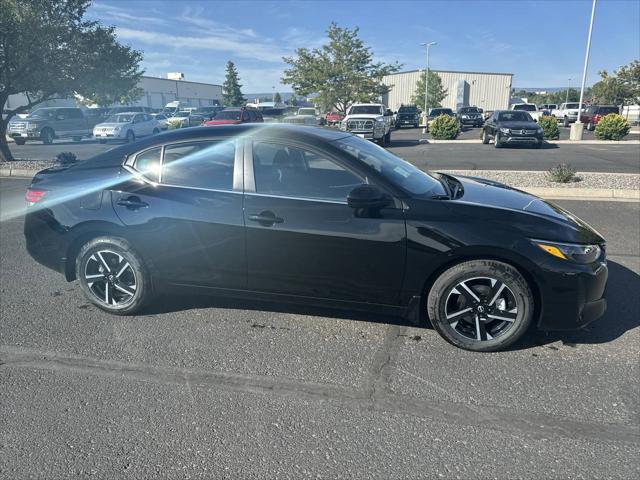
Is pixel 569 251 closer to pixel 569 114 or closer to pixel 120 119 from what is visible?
pixel 120 119

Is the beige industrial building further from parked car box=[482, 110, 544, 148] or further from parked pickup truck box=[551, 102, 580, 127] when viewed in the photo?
parked car box=[482, 110, 544, 148]

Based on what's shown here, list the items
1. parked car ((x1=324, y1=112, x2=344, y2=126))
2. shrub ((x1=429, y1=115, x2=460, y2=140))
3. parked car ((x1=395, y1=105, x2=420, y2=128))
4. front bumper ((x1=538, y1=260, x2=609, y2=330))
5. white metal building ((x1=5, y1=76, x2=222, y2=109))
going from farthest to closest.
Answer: white metal building ((x1=5, y1=76, x2=222, y2=109))
parked car ((x1=395, y1=105, x2=420, y2=128))
parked car ((x1=324, y1=112, x2=344, y2=126))
shrub ((x1=429, y1=115, x2=460, y2=140))
front bumper ((x1=538, y1=260, x2=609, y2=330))

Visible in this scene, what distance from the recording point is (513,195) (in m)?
3.92

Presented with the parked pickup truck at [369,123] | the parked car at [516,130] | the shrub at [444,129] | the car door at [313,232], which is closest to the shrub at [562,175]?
the car door at [313,232]

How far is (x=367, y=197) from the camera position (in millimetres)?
3244

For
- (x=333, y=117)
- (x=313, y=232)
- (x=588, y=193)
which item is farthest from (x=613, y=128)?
(x=313, y=232)

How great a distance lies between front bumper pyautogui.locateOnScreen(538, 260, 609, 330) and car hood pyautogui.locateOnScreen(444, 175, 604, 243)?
10.0 inches

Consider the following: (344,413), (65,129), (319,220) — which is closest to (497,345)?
(344,413)

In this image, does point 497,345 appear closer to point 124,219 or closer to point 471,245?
point 471,245

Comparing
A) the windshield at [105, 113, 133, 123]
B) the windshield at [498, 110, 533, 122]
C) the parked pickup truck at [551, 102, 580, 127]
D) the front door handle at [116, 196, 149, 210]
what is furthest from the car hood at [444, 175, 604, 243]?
the parked pickup truck at [551, 102, 580, 127]

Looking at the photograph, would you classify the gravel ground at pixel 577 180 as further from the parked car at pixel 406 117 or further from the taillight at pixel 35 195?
the parked car at pixel 406 117

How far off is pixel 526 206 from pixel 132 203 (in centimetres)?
315

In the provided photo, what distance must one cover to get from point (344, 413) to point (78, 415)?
5.15 feet

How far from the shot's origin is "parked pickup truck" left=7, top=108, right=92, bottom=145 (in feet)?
79.8
